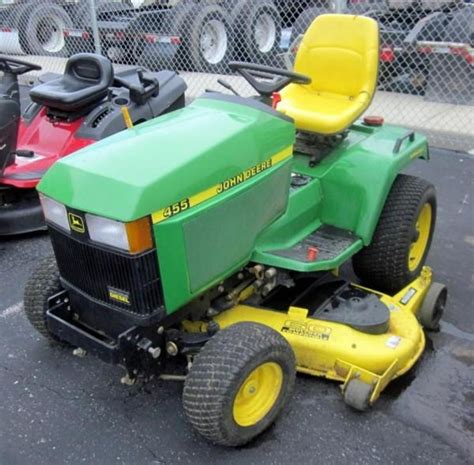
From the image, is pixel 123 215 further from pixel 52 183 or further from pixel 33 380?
pixel 33 380

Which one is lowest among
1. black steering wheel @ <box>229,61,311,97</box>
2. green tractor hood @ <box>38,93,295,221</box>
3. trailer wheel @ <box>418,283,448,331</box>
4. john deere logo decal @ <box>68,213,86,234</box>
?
trailer wheel @ <box>418,283,448,331</box>

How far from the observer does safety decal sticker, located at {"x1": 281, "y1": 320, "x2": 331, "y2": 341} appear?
2365mm

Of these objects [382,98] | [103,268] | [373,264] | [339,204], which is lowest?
[382,98]

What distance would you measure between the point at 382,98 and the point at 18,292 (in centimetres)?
447

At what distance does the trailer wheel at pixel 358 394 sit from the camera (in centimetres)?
222

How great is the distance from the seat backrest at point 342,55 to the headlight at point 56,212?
1.62 m

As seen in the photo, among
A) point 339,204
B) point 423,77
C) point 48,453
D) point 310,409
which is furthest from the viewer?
point 423,77

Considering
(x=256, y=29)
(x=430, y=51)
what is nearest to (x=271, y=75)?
(x=430, y=51)

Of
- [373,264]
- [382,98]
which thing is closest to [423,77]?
[382,98]

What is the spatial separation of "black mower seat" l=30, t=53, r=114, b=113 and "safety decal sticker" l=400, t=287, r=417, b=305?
226 centimetres

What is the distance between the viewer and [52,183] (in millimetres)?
2049

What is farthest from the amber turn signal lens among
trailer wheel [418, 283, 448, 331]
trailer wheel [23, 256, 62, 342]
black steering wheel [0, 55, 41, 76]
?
black steering wheel [0, 55, 41, 76]

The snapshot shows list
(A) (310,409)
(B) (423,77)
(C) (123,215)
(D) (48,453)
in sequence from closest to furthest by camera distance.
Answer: (C) (123,215)
(D) (48,453)
(A) (310,409)
(B) (423,77)

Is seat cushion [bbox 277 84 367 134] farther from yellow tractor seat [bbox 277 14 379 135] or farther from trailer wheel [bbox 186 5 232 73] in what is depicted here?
trailer wheel [bbox 186 5 232 73]
